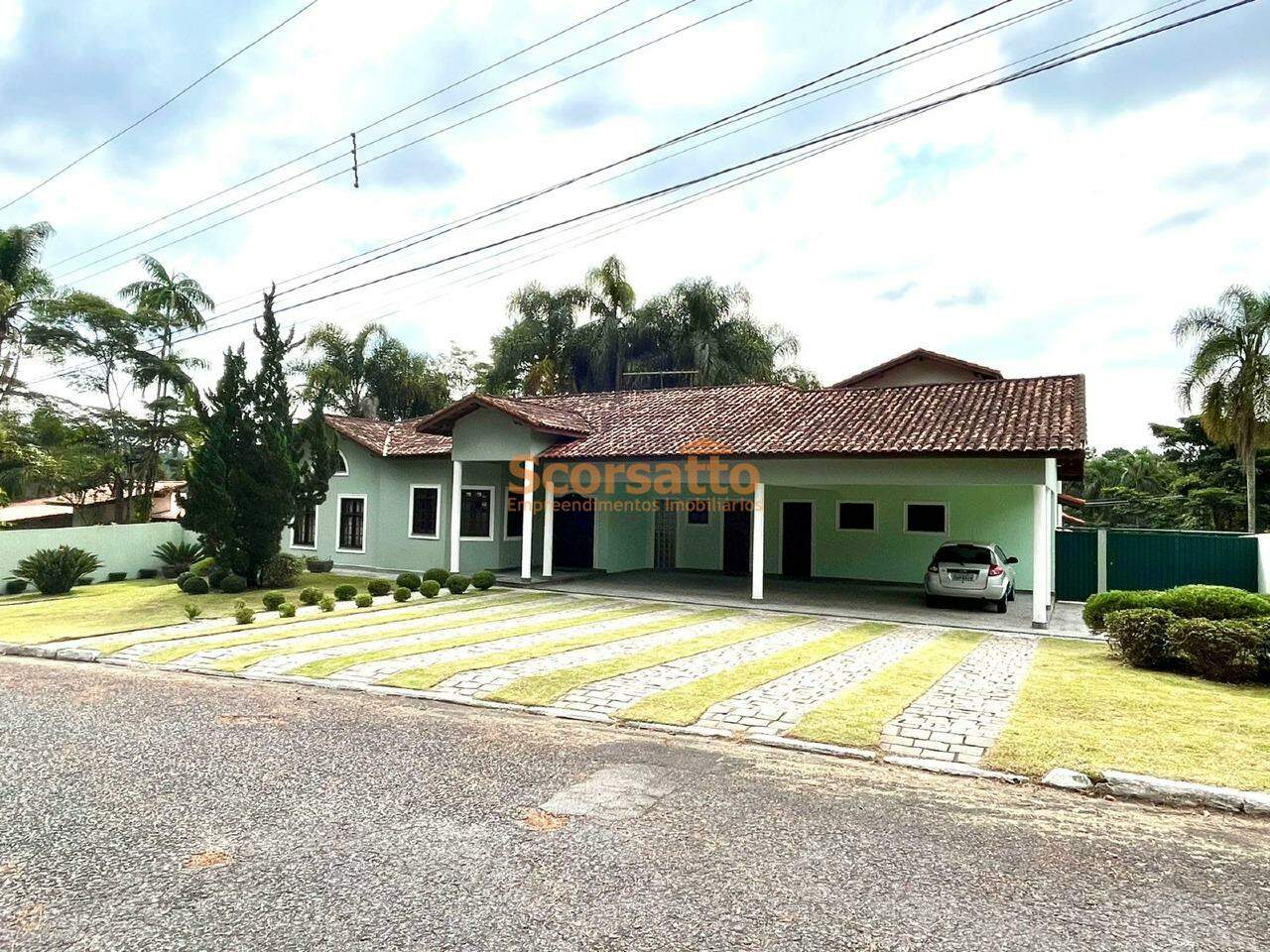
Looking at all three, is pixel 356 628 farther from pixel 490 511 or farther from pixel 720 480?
→ pixel 490 511

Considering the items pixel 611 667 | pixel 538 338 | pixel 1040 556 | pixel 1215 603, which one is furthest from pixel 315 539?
pixel 1215 603

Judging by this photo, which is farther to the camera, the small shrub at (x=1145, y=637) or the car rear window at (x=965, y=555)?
the car rear window at (x=965, y=555)

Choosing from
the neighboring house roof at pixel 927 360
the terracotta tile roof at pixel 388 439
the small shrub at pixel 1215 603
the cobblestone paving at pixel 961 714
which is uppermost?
the neighboring house roof at pixel 927 360

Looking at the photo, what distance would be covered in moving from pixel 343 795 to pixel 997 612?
15.0 meters

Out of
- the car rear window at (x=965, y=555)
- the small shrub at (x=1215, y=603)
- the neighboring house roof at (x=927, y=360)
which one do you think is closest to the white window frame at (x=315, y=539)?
the car rear window at (x=965, y=555)

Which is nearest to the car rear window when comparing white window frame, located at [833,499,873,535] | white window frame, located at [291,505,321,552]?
white window frame, located at [833,499,873,535]

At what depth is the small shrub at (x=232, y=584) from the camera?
18938 millimetres

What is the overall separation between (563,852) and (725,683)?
495cm

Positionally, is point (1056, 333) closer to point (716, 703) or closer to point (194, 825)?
point (716, 703)

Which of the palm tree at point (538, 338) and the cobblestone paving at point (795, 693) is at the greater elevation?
the palm tree at point (538, 338)

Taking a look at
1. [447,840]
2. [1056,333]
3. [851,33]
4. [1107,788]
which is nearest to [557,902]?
[447,840]

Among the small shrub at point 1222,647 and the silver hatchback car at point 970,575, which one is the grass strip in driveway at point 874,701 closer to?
the small shrub at point 1222,647

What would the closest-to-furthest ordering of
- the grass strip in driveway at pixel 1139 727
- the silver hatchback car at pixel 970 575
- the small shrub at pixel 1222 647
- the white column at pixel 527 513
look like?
the grass strip in driveway at pixel 1139 727 → the small shrub at pixel 1222 647 → the silver hatchback car at pixel 970 575 → the white column at pixel 527 513

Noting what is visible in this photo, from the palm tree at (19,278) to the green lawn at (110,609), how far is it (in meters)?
12.9
